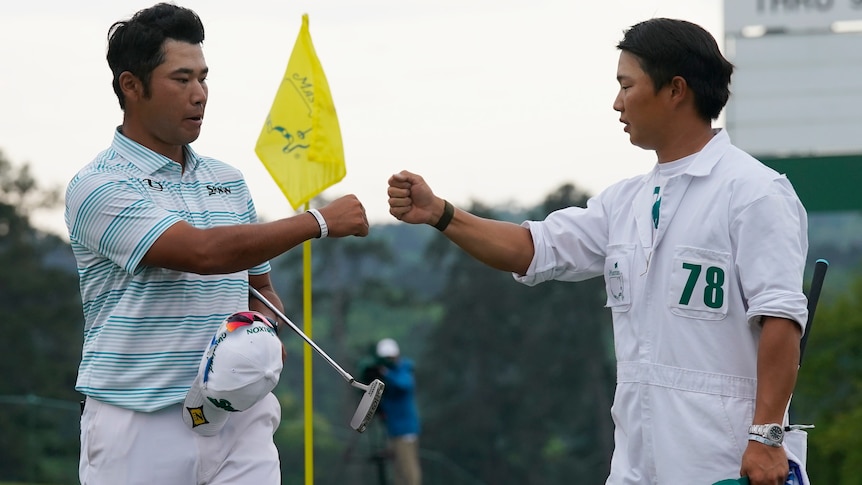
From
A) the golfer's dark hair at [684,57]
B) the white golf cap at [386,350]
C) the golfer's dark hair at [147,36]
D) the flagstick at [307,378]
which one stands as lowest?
the white golf cap at [386,350]

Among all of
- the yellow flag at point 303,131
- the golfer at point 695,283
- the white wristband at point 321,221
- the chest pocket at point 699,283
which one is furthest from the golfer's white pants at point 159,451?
the yellow flag at point 303,131

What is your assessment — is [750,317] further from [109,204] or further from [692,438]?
[109,204]

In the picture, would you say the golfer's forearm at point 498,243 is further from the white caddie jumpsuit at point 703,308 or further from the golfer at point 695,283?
the white caddie jumpsuit at point 703,308

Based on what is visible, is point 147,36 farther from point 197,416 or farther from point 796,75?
point 796,75

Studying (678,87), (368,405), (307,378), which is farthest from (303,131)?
(678,87)

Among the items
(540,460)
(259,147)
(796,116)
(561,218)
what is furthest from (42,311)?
(561,218)

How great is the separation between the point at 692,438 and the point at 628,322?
39 cm

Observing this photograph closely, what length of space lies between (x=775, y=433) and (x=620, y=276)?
65 centimetres

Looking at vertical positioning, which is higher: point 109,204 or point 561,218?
point 109,204

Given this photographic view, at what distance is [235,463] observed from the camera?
368 centimetres

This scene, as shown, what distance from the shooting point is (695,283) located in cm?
360

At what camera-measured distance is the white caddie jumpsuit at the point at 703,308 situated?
11.5 ft

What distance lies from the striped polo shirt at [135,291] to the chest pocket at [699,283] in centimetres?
124

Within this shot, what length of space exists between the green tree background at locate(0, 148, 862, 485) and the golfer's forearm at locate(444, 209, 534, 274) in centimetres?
2202
